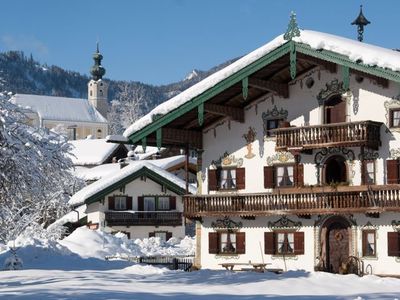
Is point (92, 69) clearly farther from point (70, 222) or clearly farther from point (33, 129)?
point (33, 129)

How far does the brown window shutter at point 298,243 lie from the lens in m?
32.0

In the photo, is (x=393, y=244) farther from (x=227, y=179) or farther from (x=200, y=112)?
(x=200, y=112)

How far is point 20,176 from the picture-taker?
86.1ft

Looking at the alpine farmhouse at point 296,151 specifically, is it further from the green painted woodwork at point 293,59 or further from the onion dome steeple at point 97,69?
the onion dome steeple at point 97,69

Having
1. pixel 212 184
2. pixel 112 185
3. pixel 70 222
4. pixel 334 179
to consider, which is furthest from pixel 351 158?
pixel 70 222

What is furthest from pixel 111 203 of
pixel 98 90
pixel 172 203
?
pixel 98 90

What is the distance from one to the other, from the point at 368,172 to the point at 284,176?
368 cm

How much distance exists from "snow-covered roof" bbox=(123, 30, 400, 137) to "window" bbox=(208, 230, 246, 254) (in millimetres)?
5551

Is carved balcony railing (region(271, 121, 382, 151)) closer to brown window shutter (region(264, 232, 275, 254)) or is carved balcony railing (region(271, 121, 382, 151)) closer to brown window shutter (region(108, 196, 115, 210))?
brown window shutter (region(264, 232, 275, 254))

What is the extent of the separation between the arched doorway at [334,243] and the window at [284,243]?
0.94 m

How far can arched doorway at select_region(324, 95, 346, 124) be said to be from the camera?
31.2 meters

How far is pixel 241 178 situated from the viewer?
33875 mm

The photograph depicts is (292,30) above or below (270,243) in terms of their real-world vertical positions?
above

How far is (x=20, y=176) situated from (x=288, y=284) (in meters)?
9.13
